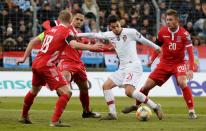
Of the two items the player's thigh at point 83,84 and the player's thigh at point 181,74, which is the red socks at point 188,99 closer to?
the player's thigh at point 181,74

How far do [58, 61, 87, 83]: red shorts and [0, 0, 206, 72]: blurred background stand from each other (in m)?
10.5

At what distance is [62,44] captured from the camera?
526 inches

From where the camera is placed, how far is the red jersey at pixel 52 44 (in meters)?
13.3

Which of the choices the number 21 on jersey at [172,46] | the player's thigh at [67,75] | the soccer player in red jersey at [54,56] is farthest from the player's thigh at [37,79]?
the number 21 on jersey at [172,46]

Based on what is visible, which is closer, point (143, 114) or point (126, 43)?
point (143, 114)

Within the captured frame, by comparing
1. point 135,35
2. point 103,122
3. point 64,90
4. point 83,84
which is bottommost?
point 103,122

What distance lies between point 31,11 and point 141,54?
4918mm

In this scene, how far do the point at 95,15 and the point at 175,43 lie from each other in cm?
1166

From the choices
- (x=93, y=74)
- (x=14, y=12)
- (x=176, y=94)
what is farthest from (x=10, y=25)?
(x=176, y=94)

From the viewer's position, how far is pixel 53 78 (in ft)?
43.7

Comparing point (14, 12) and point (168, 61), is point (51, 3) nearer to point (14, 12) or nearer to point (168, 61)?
point (14, 12)

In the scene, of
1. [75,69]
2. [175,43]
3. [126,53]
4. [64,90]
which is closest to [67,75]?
[75,69]

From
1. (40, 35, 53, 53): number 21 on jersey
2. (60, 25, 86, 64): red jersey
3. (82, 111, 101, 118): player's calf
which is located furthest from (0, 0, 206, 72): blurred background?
(40, 35, 53, 53): number 21 on jersey

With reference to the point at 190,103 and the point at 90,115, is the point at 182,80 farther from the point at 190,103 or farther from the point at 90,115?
the point at 90,115
